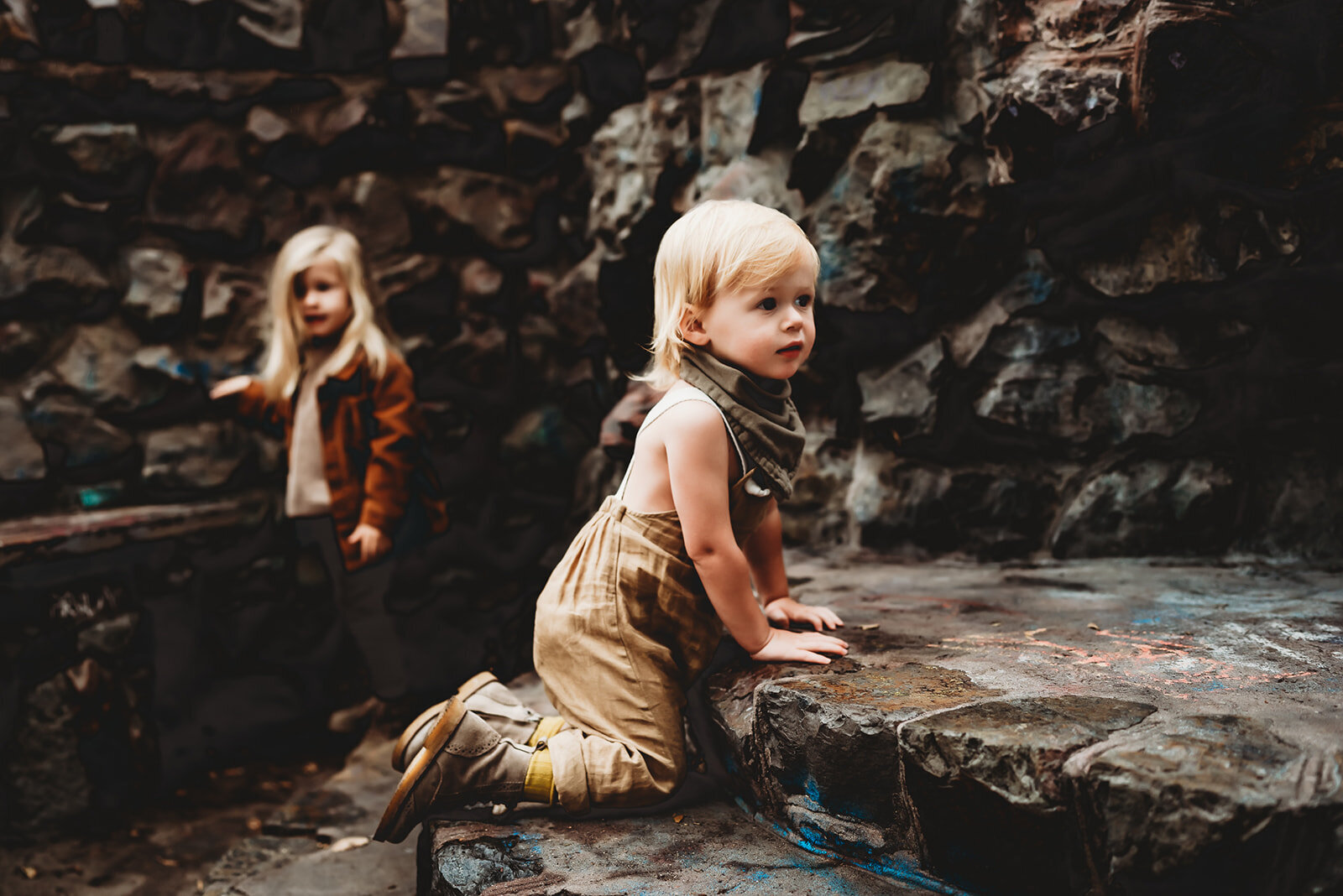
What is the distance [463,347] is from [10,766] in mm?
1490

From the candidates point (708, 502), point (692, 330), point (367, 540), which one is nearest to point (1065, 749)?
point (708, 502)

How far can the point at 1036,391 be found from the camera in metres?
1.84

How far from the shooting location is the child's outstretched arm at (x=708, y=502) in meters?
1.29

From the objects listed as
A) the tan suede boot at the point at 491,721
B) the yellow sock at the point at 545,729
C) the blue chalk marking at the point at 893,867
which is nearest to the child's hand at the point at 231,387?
the tan suede boot at the point at 491,721

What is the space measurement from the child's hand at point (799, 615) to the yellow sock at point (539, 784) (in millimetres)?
457

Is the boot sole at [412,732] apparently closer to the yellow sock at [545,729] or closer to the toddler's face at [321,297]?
the yellow sock at [545,729]

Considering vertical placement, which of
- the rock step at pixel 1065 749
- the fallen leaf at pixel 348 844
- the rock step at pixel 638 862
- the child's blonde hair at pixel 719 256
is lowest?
the fallen leaf at pixel 348 844

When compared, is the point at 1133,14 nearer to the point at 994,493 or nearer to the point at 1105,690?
the point at 994,493

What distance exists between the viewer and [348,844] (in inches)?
75.9

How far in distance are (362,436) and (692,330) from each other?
1.32 m

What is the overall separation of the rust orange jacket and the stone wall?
8.8 inches

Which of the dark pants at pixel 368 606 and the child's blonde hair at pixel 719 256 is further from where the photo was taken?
the dark pants at pixel 368 606

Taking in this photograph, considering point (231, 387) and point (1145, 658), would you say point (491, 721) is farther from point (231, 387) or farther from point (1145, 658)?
point (231, 387)

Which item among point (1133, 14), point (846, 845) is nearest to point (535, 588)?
point (846, 845)
